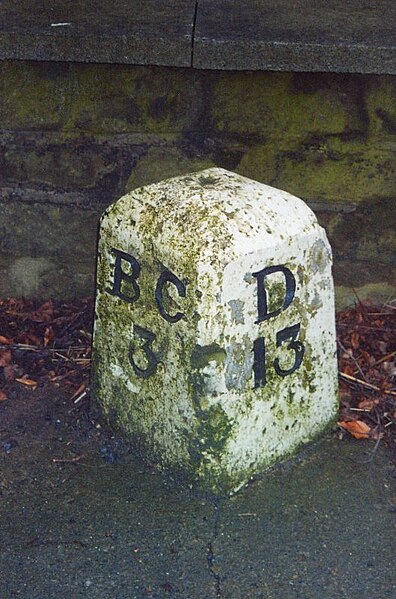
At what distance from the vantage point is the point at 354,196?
3.71m

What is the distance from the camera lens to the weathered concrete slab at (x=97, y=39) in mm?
2979

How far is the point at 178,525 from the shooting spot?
279 centimetres

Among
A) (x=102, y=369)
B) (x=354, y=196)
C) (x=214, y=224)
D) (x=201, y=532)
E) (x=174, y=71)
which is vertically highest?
(x=174, y=71)

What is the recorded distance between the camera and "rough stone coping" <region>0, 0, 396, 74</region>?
9.71 feet

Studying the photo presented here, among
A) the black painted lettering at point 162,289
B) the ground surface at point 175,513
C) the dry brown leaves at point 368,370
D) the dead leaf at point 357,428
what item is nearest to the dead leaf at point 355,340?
the dry brown leaves at point 368,370

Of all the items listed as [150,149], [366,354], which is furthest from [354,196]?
[150,149]

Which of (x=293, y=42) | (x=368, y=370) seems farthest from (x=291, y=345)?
(x=293, y=42)

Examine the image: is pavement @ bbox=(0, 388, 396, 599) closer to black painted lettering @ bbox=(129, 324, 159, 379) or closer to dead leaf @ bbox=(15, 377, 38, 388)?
dead leaf @ bbox=(15, 377, 38, 388)

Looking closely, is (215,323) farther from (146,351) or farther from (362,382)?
(362,382)

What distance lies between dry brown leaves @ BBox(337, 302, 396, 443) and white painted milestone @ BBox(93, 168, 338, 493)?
13.1 inches

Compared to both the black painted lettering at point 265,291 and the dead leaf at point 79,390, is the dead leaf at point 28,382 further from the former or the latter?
the black painted lettering at point 265,291

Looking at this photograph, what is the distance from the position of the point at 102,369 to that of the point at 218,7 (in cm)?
156

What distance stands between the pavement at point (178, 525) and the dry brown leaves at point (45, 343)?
1.02ft

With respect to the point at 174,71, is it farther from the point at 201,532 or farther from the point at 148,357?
the point at 201,532
